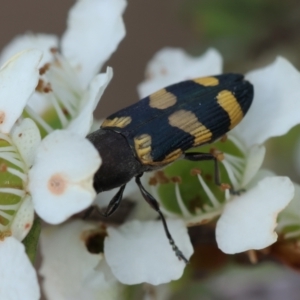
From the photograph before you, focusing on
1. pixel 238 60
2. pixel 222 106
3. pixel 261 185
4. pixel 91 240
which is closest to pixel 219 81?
pixel 222 106

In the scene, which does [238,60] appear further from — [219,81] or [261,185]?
[261,185]

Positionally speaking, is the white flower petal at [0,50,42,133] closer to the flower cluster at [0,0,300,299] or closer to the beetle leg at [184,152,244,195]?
the flower cluster at [0,0,300,299]

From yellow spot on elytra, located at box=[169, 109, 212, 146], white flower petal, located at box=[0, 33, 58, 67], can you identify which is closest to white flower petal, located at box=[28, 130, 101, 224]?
yellow spot on elytra, located at box=[169, 109, 212, 146]

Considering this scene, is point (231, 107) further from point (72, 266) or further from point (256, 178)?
point (72, 266)

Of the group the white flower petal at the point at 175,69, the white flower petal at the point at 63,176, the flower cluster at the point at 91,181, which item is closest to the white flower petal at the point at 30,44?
the flower cluster at the point at 91,181

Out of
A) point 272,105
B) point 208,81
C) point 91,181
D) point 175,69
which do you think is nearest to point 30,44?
point 175,69

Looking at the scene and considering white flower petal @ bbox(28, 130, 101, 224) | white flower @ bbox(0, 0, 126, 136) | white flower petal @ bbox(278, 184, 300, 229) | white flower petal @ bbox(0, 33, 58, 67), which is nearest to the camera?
white flower petal @ bbox(28, 130, 101, 224)
